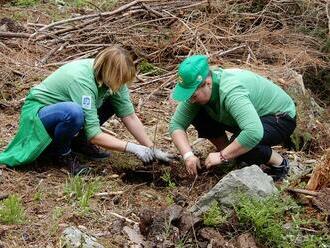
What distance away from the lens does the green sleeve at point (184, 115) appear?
389 cm

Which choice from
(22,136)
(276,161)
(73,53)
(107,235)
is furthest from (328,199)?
(73,53)

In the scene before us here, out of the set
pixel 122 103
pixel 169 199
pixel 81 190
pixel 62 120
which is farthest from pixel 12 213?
pixel 122 103

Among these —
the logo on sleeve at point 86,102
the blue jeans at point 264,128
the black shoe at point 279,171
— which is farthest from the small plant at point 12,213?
the black shoe at point 279,171

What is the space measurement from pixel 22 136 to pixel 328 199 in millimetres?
1922

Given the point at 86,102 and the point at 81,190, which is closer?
the point at 81,190

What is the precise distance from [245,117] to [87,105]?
99 centimetres

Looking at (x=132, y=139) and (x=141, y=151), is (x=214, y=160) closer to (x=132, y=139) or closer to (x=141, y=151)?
(x=141, y=151)

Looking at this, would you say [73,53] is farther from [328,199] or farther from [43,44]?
[328,199]

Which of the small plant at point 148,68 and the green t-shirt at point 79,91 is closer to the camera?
the green t-shirt at point 79,91

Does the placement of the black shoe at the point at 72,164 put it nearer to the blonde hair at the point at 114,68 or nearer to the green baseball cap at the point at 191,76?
the blonde hair at the point at 114,68

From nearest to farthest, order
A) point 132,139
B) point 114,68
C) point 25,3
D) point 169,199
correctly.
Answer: point 169,199
point 114,68
point 132,139
point 25,3

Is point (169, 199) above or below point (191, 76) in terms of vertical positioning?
below

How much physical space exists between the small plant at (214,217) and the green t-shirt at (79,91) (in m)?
0.97

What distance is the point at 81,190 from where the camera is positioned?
11.6 ft
